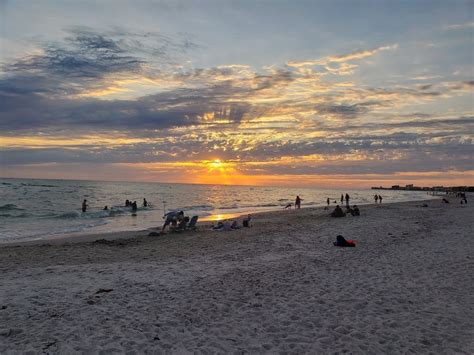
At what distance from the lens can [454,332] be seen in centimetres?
668

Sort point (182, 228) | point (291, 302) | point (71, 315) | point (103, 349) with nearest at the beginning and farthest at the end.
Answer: point (103, 349) → point (71, 315) → point (291, 302) → point (182, 228)

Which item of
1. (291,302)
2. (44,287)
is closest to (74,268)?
(44,287)

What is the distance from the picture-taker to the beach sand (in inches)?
249

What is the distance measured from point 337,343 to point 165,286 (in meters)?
4.82

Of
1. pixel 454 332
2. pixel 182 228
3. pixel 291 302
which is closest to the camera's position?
pixel 454 332

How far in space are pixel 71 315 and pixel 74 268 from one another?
14.7ft

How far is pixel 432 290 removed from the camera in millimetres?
9172

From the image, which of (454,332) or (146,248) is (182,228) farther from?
(454,332)

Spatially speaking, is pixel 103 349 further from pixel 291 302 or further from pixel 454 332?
pixel 454 332

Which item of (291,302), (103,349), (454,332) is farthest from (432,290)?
(103,349)

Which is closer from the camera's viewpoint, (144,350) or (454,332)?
(144,350)

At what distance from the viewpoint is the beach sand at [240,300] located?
6.34m

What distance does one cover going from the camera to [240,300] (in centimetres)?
854

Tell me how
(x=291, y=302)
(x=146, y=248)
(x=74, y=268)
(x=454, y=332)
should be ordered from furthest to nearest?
1. (x=146, y=248)
2. (x=74, y=268)
3. (x=291, y=302)
4. (x=454, y=332)
